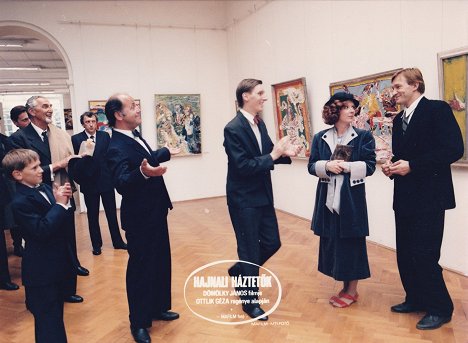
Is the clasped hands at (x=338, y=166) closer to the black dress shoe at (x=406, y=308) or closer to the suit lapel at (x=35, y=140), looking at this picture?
the black dress shoe at (x=406, y=308)

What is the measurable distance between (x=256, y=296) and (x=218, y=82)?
7362mm

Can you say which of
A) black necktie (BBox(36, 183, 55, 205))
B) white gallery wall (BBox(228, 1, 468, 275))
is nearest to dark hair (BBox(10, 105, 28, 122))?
black necktie (BBox(36, 183, 55, 205))

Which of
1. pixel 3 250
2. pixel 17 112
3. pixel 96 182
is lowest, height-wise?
pixel 3 250

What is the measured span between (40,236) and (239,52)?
7.79 meters

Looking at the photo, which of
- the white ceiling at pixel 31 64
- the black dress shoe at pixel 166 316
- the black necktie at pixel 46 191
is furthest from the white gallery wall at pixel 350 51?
the white ceiling at pixel 31 64

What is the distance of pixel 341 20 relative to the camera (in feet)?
19.9

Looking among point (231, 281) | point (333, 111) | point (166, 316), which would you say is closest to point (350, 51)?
point (333, 111)

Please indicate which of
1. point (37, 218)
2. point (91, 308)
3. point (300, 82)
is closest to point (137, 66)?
point (300, 82)

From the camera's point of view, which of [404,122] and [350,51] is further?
[350,51]

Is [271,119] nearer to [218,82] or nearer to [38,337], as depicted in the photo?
[218,82]

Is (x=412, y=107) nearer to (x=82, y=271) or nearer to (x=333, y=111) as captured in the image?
(x=333, y=111)

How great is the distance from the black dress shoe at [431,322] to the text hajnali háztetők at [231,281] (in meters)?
1.38

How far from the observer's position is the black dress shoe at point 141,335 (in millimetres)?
3297

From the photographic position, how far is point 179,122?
32.1 ft
